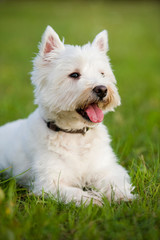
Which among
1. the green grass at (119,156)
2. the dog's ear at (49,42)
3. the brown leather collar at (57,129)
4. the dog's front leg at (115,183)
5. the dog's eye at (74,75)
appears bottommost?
the dog's front leg at (115,183)

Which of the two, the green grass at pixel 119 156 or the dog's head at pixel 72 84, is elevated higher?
the dog's head at pixel 72 84

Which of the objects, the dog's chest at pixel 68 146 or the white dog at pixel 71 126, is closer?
the white dog at pixel 71 126

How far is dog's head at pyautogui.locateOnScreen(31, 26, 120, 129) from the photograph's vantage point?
3.09 meters

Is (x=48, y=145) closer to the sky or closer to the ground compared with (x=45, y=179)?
closer to the sky

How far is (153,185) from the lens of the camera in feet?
9.98

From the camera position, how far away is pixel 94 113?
3.20 m

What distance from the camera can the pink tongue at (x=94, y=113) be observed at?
3166 mm

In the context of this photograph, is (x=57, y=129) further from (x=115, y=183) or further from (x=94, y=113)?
(x=115, y=183)

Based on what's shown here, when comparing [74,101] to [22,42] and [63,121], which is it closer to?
[63,121]

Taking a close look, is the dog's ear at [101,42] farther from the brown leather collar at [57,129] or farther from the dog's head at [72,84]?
the brown leather collar at [57,129]

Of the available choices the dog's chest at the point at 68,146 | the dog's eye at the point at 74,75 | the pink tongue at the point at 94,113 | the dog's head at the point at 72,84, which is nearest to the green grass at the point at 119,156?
the dog's chest at the point at 68,146

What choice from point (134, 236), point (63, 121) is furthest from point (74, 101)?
point (134, 236)

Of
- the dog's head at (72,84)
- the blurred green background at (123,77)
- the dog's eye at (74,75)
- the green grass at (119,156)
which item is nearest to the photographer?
the green grass at (119,156)

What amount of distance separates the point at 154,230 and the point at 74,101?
4.61ft
